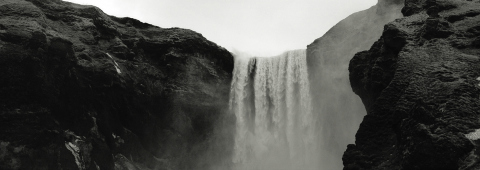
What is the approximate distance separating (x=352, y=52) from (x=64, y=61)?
76.9ft

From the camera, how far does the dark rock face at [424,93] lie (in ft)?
48.9

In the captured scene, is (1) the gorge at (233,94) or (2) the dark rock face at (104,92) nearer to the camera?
(1) the gorge at (233,94)

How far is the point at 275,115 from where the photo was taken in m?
38.8

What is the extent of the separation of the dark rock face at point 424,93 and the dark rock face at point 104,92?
51.1 feet

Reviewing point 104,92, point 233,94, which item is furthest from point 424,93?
point 233,94

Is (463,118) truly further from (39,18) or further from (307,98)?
(39,18)

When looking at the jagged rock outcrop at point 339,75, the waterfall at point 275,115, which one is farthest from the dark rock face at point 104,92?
the jagged rock outcrop at point 339,75

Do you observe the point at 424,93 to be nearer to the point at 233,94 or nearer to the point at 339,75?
the point at 339,75

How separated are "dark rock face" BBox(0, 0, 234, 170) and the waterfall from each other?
58.6 inches

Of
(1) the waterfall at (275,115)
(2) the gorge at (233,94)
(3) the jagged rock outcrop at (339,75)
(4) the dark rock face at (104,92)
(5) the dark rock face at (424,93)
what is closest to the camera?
(5) the dark rock face at (424,93)

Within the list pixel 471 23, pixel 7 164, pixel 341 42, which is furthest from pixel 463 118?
pixel 341 42

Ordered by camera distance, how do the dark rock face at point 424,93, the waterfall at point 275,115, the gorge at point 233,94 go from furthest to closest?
the waterfall at point 275,115 < the gorge at point 233,94 < the dark rock face at point 424,93

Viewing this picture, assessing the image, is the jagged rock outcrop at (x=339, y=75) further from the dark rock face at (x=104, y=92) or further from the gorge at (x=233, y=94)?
the dark rock face at (x=104, y=92)

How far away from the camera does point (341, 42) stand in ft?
128
